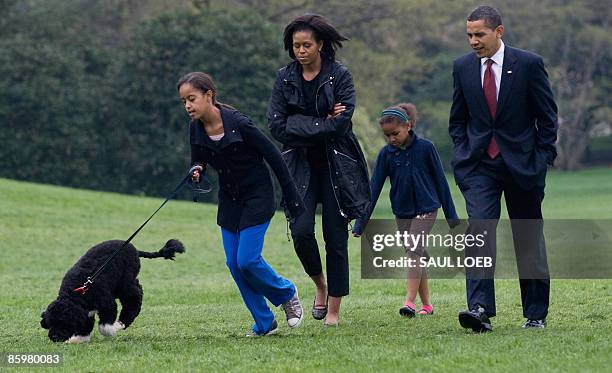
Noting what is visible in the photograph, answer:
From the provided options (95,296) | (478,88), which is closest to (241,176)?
(95,296)

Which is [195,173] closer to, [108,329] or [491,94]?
[108,329]

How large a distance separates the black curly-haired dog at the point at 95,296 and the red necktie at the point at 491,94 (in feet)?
9.05

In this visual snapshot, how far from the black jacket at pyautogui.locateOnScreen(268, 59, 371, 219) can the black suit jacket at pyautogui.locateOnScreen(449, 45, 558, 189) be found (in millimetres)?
999

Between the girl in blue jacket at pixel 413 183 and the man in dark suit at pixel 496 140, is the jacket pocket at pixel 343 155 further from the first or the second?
the girl in blue jacket at pixel 413 183

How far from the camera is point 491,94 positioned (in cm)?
931

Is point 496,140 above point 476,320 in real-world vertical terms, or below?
above

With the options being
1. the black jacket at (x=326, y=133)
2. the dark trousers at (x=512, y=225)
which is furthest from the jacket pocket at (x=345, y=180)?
the dark trousers at (x=512, y=225)

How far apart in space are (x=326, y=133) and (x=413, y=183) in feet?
6.11

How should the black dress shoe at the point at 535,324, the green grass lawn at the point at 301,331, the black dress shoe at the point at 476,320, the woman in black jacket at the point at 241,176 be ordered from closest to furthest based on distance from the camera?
1. the green grass lawn at the point at 301,331
2. the black dress shoe at the point at 476,320
3. the woman in black jacket at the point at 241,176
4. the black dress shoe at the point at 535,324

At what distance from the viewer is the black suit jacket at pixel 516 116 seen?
923 cm

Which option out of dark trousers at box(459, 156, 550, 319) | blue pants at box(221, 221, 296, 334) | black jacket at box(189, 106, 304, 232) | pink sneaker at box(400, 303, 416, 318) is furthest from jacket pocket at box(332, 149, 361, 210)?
pink sneaker at box(400, 303, 416, 318)

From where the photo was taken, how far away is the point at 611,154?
86500 millimetres

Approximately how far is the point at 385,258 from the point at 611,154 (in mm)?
74866

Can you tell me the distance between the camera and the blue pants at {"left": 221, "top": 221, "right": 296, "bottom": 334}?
30.9 ft
